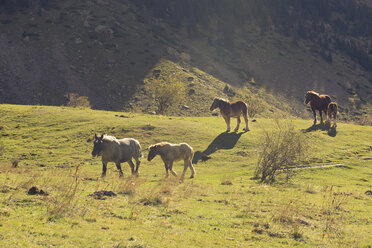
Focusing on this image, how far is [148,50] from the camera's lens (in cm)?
10144

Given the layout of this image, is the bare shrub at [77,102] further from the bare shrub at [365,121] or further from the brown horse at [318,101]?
the bare shrub at [365,121]

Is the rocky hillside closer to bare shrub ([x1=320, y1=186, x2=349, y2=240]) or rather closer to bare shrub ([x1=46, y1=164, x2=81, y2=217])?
bare shrub ([x1=46, y1=164, x2=81, y2=217])

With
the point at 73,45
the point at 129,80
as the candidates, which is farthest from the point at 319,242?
the point at 73,45

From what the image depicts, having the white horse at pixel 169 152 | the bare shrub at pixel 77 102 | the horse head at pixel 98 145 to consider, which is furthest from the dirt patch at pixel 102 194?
the bare shrub at pixel 77 102

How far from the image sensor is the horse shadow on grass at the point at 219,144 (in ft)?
109

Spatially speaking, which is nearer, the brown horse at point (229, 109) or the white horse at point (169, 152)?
the white horse at point (169, 152)

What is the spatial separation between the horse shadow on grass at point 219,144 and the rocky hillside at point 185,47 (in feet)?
155

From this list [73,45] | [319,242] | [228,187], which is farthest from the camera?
[73,45]

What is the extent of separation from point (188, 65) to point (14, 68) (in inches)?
1601

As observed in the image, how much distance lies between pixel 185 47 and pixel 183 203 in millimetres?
99733

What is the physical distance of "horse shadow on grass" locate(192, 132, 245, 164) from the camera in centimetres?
3325

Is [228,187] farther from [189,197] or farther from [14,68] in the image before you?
[14,68]

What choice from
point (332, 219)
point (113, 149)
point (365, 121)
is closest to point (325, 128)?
point (365, 121)

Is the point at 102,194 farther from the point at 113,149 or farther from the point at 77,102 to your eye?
the point at 77,102
